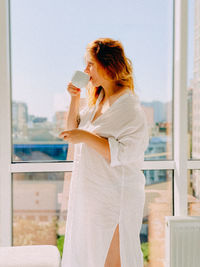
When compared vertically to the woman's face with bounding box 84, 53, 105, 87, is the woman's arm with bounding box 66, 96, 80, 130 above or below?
below

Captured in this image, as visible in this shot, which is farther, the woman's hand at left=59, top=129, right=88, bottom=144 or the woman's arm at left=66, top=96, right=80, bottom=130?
the woman's arm at left=66, top=96, right=80, bottom=130

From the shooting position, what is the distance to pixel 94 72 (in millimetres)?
1690

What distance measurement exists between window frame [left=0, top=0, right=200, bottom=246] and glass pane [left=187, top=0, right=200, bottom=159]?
103mm

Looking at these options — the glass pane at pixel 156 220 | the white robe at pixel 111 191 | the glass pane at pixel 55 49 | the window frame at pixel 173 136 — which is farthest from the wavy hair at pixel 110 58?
the glass pane at pixel 156 220

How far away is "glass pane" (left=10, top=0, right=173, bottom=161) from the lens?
2.15 metres

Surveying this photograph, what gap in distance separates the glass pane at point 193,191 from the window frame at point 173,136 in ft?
0.21

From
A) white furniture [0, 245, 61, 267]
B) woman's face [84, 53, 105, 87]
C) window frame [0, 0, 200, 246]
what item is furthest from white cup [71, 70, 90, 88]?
white furniture [0, 245, 61, 267]

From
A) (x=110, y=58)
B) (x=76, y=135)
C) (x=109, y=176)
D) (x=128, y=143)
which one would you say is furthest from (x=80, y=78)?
(x=109, y=176)

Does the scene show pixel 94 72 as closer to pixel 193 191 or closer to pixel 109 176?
pixel 109 176

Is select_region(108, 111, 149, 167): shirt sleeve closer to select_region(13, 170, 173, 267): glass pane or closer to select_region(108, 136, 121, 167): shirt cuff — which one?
select_region(108, 136, 121, 167): shirt cuff

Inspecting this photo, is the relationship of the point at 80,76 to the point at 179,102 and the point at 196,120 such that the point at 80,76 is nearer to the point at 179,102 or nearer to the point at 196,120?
the point at 179,102

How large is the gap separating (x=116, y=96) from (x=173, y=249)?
1071 mm

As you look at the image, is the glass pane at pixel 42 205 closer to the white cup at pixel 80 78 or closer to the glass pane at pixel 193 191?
the glass pane at pixel 193 191

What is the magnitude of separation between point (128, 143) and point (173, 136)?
79 centimetres
